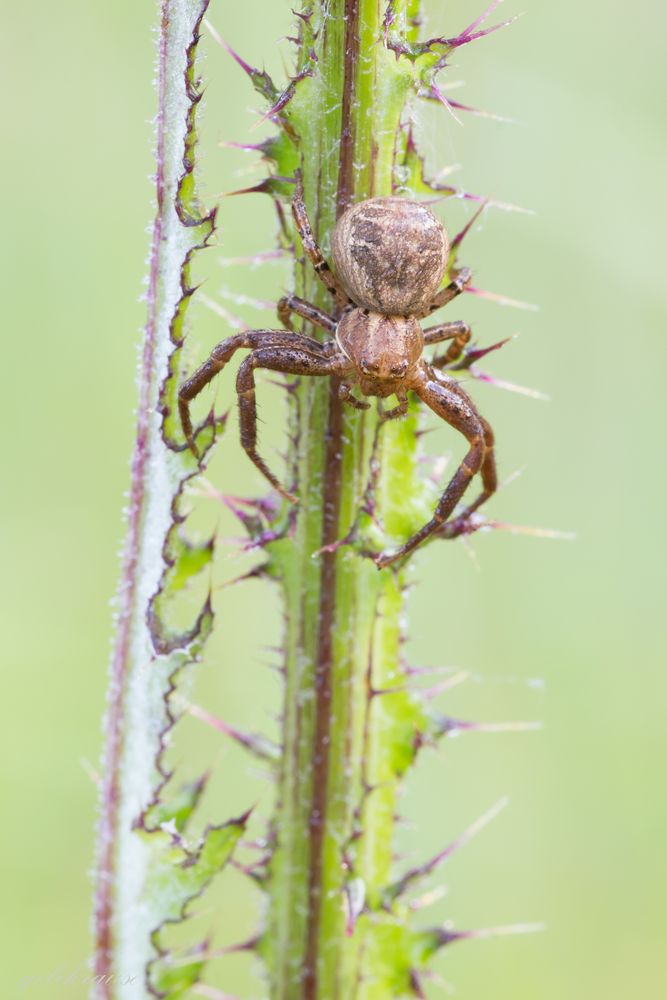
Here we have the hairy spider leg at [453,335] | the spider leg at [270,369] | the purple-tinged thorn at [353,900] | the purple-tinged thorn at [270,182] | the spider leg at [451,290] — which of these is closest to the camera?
the purple-tinged thorn at [270,182]

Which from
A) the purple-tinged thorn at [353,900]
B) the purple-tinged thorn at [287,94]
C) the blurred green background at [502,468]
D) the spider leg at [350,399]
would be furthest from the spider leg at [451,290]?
the blurred green background at [502,468]

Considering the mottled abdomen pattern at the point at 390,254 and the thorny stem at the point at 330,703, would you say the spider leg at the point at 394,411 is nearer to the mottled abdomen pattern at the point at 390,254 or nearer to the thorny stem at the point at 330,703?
the thorny stem at the point at 330,703

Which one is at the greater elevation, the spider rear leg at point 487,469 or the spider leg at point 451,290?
the spider leg at point 451,290

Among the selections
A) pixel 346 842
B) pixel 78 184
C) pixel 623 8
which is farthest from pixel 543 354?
pixel 346 842

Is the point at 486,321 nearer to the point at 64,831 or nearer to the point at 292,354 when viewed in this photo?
the point at 292,354

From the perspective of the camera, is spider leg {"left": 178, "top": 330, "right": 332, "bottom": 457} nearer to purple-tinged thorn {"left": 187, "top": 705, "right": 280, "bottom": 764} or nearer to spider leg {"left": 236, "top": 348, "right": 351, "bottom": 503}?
spider leg {"left": 236, "top": 348, "right": 351, "bottom": 503}

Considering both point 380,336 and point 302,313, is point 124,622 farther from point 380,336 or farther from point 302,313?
point 380,336

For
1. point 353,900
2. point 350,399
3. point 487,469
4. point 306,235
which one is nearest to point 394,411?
point 350,399
